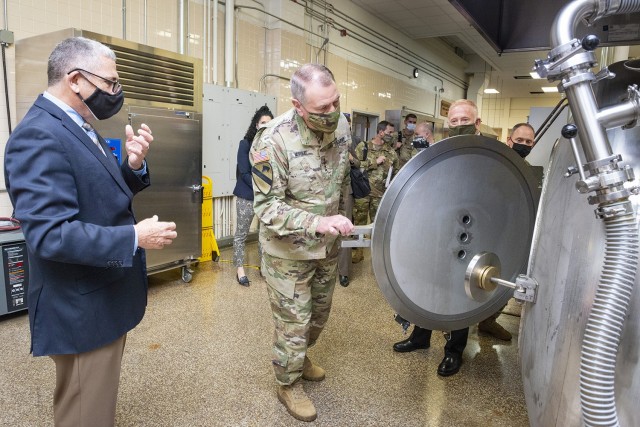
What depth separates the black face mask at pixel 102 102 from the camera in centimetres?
125

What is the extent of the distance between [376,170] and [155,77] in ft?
8.74

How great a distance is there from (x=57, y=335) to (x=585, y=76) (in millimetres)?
1421

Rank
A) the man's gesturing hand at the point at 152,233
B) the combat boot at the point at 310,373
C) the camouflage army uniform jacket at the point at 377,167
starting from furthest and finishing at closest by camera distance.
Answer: the camouflage army uniform jacket at the point at 377,167
the combat boot at the point at 310,373
the man's gesturing hand at the point at 152,233

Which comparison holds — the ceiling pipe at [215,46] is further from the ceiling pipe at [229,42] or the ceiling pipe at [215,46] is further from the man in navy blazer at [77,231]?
the man in navy blazer at [77,231]

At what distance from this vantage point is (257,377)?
7.36 ft

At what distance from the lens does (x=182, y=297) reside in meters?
3.41

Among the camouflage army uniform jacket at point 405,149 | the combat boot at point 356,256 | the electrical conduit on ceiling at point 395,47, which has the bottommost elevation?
the combat boot at point 356,256

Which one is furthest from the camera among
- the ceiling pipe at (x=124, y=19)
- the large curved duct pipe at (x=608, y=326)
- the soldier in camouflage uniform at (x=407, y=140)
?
the soldier in camouflage uniform at (x=407, y=140)

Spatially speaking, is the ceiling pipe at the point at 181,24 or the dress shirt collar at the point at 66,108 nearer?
the dress shirt collar at the point at 66,108

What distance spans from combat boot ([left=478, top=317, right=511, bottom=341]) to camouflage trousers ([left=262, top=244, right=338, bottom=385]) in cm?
147

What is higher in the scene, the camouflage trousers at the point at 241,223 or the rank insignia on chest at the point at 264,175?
the rank insignia on chest at the point at 264,175

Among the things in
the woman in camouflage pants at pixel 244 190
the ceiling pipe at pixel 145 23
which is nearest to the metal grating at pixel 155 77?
the woman in camouflage pants at pixel 244 190

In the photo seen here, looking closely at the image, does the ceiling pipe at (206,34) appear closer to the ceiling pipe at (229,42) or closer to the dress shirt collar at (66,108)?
the ceiling pipe at (229,42)

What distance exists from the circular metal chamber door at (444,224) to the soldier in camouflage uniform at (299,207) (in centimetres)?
30
